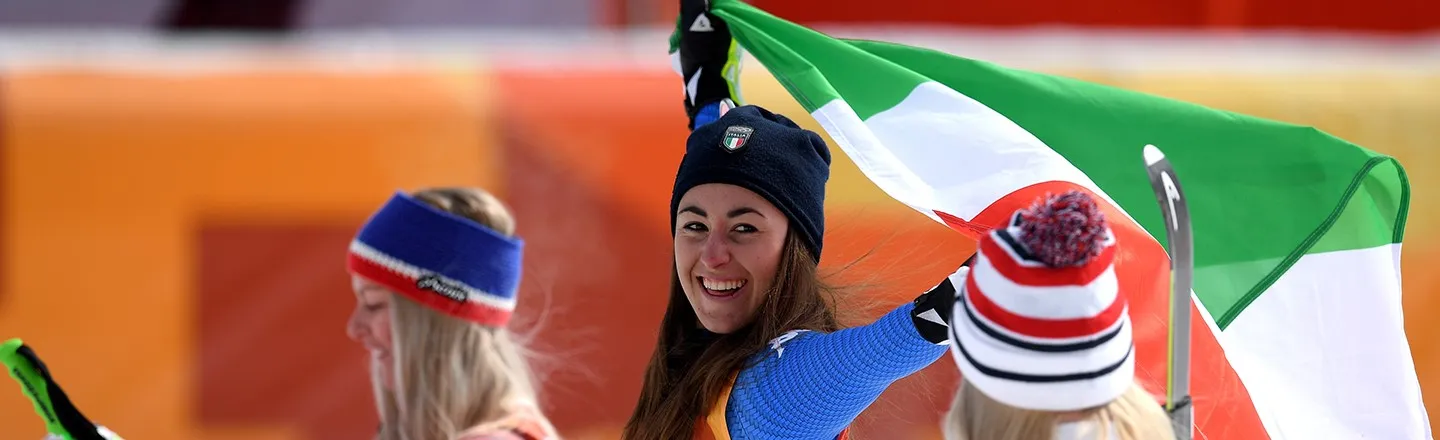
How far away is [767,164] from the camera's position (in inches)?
86.9

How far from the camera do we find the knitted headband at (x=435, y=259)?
310 cm

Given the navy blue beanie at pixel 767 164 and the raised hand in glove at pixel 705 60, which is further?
the raised hand in glove at pixel 705 60

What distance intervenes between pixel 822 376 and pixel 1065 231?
1.82 ft

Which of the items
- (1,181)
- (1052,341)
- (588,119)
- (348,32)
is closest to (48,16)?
(348,32)

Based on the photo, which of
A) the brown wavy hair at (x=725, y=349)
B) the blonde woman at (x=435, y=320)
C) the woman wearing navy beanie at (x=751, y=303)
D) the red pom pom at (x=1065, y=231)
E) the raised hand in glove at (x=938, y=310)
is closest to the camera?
the red pom pom at (x=1065, y=231)

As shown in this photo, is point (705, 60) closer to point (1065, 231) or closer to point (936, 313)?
point (936, 313)

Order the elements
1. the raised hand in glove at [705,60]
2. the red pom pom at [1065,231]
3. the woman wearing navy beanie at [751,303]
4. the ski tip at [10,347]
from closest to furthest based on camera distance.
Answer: the red pom pom at [1065,231]
the woman wearing navy beanie at [751,303]
the ski tip at [10,347]
the raised hand in glove at [705,60]

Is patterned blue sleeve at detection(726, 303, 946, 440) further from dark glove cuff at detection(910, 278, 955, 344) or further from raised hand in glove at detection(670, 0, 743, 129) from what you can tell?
raised hand in glove at detection(670, 0, 743, 129)

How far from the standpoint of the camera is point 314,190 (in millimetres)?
4145

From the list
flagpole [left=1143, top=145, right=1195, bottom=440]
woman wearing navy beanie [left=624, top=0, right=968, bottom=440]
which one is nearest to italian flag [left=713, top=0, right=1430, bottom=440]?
woman wearing navy beanie [left=624, top=0, right=968, bottom=440]

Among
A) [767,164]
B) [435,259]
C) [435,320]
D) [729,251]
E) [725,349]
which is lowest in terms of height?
[435,320]

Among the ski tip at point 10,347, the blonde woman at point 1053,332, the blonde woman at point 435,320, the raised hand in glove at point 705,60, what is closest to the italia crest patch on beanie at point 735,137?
the raised hand in glove at point 705,60

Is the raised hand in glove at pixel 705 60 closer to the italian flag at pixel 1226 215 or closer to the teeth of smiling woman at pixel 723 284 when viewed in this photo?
the italian flag at pixel 1226 215

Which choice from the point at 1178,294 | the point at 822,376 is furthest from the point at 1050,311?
the point at 822,376
